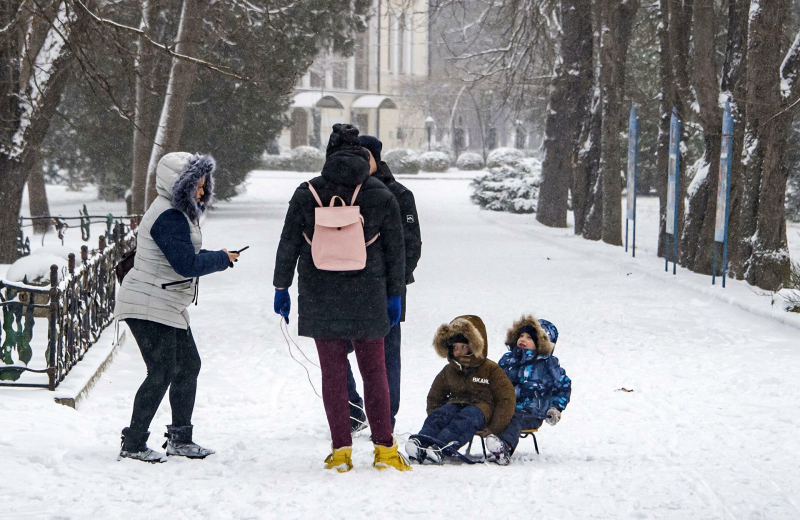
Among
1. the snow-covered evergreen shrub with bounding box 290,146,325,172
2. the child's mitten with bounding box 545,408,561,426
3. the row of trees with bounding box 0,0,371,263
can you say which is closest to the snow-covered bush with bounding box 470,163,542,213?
the row of trees with bounding box 0,0,371,263

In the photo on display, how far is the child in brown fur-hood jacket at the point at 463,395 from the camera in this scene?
559 centimetres

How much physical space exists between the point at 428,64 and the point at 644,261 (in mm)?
67030

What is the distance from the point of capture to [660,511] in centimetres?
465

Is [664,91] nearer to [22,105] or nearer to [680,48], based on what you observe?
[680,48]

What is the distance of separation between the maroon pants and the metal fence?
251 centimetres

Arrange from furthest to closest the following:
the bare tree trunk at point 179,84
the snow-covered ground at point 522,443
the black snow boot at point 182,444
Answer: the bare tree trunk at point 179,84 → the black snow boot at point 182,444 → the snow-covered ground at point 522,443

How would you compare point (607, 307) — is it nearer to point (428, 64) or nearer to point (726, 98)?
point (726, 98)

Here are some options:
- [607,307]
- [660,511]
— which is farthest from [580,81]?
[660,511]

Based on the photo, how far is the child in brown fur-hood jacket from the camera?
5590 millimetres

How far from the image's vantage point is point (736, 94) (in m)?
15.7

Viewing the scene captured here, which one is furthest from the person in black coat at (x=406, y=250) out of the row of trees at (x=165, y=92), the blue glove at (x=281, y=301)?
the row of trees at (x=165, y=92)

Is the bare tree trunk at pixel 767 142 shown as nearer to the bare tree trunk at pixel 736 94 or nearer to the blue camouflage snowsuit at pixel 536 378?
the bare tree trunk at pixel 736 94

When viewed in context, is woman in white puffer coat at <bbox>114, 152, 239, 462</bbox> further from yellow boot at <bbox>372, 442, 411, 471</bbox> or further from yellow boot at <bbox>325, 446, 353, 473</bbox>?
yellow boot at <bbox>372, 442, 411, 471</bbox>

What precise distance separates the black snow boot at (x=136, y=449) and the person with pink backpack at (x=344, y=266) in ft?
3.17
